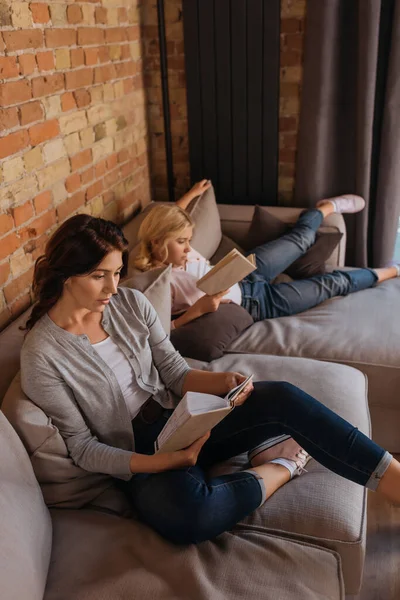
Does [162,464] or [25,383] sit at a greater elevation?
[25,383]

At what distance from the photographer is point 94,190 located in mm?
2480

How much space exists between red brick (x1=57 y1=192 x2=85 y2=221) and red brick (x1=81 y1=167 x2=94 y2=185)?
57 millimetres

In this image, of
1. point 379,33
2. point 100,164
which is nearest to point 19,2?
point 100,164

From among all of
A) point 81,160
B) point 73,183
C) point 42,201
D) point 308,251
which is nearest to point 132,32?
point 81,160

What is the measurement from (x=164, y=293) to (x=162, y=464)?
68 centimetres

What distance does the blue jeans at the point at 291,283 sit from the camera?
2449mm

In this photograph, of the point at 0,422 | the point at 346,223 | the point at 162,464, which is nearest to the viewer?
the point at 0,422

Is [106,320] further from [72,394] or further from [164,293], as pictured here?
[164,293]

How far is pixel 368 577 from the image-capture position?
5.59ft

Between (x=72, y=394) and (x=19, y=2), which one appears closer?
(x=72, y=394)

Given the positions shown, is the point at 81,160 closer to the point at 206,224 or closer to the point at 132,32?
the point at 206,224

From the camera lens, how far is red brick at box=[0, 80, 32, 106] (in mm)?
1759

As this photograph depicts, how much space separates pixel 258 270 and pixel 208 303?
0.50 metres

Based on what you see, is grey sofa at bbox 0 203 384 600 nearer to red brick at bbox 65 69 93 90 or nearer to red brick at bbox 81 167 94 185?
red brick at bbox 81 167 94 185
